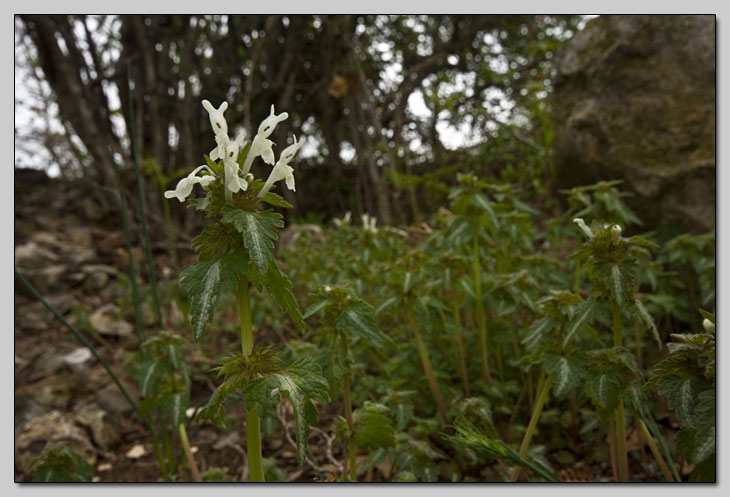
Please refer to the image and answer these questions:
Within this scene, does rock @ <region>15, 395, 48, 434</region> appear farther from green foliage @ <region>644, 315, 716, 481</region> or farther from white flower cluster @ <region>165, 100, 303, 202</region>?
green foliage @ <region>644, 315, 716, 481</region>

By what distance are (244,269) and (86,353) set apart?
297 cm

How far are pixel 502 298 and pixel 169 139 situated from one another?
16.3ft

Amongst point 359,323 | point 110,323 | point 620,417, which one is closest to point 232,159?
point 359,323

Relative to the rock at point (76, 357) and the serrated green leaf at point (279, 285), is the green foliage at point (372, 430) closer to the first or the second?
the serrated green leaf at point (279, 285)

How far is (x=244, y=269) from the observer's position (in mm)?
949

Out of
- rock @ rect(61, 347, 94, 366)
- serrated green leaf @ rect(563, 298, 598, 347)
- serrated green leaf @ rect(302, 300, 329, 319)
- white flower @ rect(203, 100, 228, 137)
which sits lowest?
rock @ rect(61, 347, 94, 366)

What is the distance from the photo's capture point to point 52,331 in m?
4.04

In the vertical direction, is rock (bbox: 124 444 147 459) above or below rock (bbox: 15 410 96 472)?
below

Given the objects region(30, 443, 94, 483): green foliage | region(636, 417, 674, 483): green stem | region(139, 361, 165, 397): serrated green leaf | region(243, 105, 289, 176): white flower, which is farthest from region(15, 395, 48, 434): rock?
region(636, 417, 674, 483): green stem

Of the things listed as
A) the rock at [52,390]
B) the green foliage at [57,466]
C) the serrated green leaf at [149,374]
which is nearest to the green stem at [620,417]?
the serrated green leaf at [149,374]

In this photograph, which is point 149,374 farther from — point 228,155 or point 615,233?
point 615,233

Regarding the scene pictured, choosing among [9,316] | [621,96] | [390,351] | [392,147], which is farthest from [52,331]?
[621,96]

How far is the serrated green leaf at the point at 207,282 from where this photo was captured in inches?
35.3

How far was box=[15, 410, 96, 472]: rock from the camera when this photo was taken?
227 centimetres
